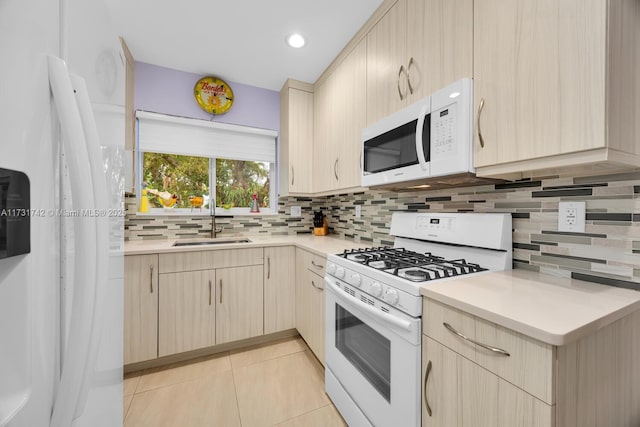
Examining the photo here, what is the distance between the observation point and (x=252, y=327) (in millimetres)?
2133

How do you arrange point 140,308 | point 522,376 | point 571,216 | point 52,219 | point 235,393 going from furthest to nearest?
point 140,308, point 235,393, point 571,216, point 522,376, point 52,219

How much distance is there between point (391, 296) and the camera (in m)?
1.03

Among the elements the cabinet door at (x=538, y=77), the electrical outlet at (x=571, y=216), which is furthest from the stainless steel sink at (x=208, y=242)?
the electrical outlet at (x=571, y=216)

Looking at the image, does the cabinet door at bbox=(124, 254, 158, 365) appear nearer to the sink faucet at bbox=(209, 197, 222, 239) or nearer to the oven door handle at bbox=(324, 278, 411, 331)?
the sink faucet at bbox=(209, 197, 222, 239)

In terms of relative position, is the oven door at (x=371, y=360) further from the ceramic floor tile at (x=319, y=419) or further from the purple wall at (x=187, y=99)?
the purple wall at (x=187, y=99)

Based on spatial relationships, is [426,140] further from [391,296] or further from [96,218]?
[96,218]

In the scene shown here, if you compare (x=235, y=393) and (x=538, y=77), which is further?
(x=235, y=393)

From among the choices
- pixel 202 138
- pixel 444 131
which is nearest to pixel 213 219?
pixel 202 138

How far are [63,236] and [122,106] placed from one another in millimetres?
588

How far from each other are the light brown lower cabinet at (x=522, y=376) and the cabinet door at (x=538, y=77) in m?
0.60

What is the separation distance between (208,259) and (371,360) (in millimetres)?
1414

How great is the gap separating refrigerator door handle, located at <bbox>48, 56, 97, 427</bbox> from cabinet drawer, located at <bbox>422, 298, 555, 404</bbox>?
38.0 inches

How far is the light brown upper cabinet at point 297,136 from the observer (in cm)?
251

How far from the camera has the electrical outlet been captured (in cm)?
100
